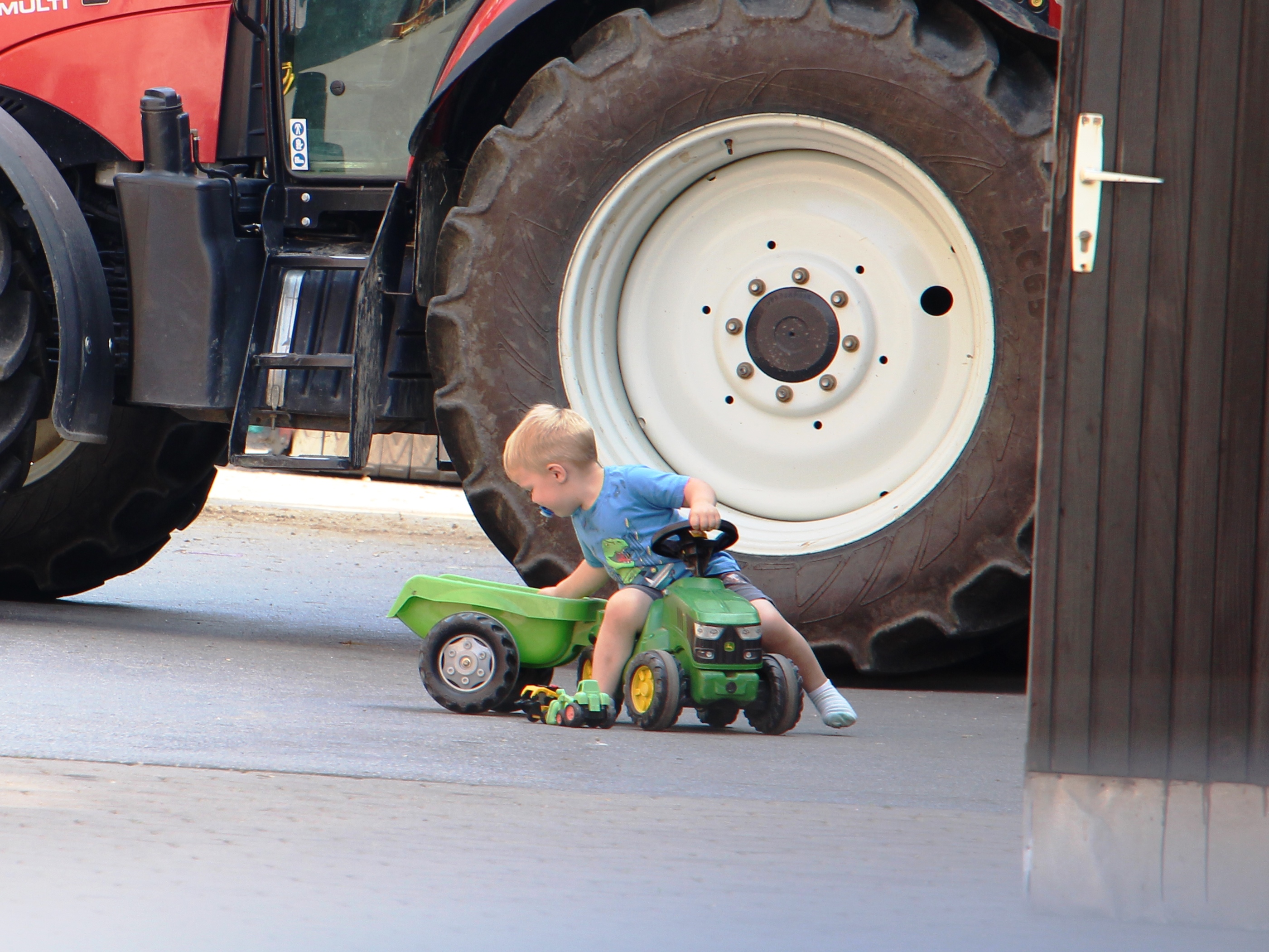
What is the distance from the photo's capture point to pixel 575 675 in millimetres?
4496

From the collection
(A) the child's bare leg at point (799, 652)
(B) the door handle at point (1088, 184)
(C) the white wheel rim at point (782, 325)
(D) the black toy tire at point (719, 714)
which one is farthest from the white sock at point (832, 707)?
(B) the door handle at point (1088, 184)

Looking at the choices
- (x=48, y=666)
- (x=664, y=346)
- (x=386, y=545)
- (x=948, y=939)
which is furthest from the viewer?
(x=386, y=545)

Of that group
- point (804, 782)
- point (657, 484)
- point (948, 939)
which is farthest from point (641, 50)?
point (948, 939)

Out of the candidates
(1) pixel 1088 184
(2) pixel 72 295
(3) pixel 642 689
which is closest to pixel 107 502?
(2) pixel 72 295

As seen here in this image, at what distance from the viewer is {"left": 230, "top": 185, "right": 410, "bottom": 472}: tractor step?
15.4ft

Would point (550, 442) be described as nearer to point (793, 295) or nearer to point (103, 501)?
point (793, 295)

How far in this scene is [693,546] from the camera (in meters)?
3.86

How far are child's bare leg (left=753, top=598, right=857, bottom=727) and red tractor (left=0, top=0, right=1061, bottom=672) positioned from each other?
35cm

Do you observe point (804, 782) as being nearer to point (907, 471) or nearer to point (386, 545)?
point (907, 471)

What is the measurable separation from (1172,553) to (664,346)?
7.67 ft

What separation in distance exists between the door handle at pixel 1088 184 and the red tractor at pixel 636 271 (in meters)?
1.67

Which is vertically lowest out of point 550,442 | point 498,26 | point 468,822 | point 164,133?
point 468,822

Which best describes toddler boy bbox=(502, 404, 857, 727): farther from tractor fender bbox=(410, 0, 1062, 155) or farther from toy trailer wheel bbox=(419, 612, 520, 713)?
tractor fender bbox=(410, 0, 1062, 155)

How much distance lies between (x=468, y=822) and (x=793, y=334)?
6.61 feet
